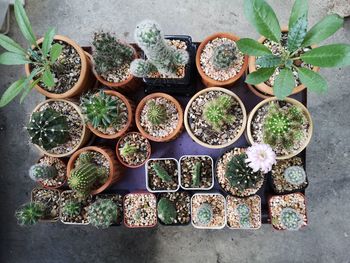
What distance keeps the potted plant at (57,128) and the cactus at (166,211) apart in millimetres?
564

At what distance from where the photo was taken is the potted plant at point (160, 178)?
2.39 meters

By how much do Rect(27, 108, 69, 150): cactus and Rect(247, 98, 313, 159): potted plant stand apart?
0.99 meters

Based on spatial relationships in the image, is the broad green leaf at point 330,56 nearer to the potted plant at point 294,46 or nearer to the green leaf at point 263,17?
the potted plant at point 294,46

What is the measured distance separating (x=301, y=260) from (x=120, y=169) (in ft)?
5.03

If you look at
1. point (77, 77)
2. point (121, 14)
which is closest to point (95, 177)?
point (77, 77)

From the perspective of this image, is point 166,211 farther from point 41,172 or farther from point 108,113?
point 41,172

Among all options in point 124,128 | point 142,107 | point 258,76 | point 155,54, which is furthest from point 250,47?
point 124,128

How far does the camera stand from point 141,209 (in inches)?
94.7

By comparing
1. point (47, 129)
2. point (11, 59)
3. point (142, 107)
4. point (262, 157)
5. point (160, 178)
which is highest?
point (11, 59)

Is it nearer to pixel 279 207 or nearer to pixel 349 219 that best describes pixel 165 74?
pixel 279 207

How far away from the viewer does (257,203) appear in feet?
7.87

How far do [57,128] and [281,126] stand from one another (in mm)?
1115

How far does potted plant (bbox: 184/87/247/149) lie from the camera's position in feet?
7.51

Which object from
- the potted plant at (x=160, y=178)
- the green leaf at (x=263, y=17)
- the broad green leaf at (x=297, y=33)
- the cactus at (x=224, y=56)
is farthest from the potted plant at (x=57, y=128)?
the broad green leaf at (x=297, y=33)
